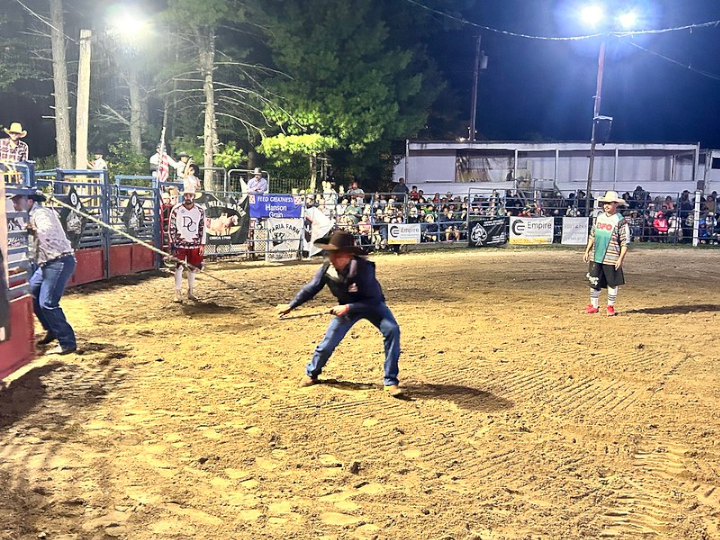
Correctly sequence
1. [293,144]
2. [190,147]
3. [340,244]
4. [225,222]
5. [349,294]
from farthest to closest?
[190,147] → [293,144] → [225,222] → [349,294] → [340,244]

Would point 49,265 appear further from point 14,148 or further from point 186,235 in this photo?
point 14,148

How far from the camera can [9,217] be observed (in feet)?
22.5

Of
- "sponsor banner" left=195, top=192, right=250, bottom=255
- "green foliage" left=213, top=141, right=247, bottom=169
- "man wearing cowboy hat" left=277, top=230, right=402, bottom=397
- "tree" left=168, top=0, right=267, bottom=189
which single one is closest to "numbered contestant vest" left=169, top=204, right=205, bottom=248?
"man wearing cowboy hat" left=277, top=230, right=402, bottom=397

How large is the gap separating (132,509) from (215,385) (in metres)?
2.53

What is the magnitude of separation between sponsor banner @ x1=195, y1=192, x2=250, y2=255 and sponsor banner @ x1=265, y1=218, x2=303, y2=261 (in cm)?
65

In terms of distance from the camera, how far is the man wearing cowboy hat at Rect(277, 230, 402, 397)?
5.80 m

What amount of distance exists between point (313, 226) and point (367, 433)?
1394cm

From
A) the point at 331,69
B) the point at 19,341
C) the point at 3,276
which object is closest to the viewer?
the point at 3,276

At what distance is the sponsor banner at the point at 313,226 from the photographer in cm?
1867

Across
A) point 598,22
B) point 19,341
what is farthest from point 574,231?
point 19,341

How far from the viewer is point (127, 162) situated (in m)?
24.8

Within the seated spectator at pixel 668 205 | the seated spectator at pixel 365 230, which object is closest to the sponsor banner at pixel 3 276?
the seated spectator at pixel 365 230

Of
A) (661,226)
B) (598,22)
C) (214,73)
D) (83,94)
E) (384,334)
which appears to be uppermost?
(598,22)

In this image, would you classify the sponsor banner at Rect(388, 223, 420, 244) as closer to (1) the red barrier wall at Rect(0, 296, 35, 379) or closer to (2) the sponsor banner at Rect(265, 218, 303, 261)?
(2) the sponsor banner at Rect(265, 218, 303, 261)
